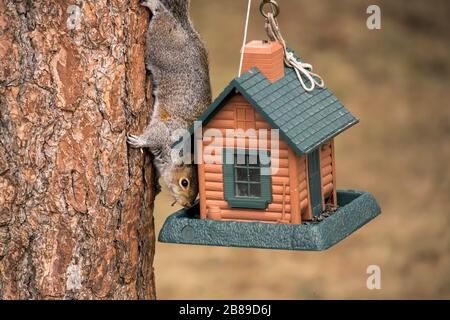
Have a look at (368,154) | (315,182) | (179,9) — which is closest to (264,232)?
(315,182)

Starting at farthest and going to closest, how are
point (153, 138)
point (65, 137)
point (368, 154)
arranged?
point (368, 154) < point (153, 138) < point (65, 137)

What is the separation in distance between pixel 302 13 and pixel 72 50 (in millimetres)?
4064

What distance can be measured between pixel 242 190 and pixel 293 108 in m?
0.25

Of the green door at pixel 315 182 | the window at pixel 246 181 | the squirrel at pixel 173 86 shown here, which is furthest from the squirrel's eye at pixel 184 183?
the green door at pixel 315 182

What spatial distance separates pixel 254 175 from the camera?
3160mm

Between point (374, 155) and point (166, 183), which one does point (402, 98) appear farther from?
point (166, 183)

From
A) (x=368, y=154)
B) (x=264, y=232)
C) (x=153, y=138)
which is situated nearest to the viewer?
(x=264, y=232)

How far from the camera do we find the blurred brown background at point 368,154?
19.4 ft

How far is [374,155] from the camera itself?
656cm

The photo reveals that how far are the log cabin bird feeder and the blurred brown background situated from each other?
7.99ft

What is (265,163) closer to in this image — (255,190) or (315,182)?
(255,190)

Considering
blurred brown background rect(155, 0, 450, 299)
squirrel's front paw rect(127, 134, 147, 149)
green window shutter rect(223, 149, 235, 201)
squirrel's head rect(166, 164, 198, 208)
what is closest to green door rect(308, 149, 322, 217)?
green window shutter rect(223, 149, 235, 201)

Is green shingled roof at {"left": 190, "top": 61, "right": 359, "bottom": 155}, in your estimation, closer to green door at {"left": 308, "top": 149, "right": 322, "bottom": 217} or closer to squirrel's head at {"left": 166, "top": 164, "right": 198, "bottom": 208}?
green door at {"left": 308, "top": 149, "right": 322, "bottom": 217}

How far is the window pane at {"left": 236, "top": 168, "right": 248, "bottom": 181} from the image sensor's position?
3.16 metres
